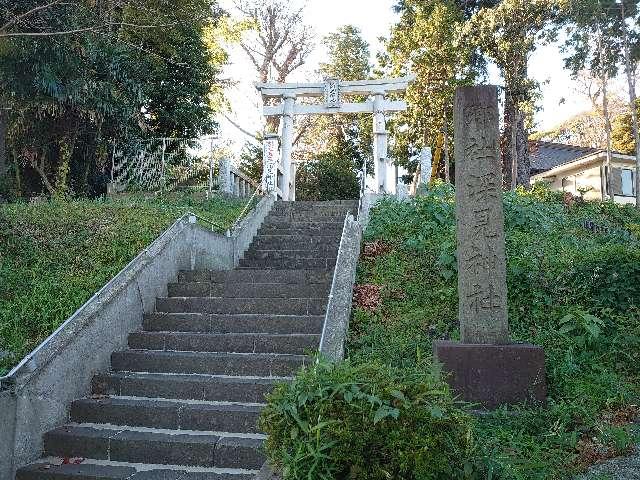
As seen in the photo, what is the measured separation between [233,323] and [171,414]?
5.67 feet

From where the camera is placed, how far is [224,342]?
6.39 metres

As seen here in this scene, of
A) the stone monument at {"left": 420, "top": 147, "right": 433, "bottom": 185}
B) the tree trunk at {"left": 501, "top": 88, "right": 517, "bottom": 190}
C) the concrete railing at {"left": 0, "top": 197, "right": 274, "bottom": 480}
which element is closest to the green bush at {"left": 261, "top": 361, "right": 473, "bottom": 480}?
the concrete railing at {"left": 0, "top": 197, "right": 274, "bottom": 480}

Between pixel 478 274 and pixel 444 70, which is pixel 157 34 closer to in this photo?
pixel 444 70

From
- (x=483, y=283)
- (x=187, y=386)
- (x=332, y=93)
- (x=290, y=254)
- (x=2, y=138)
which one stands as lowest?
(x=187, y=386)

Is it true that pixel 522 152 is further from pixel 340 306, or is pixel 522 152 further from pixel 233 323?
pixel 233 323

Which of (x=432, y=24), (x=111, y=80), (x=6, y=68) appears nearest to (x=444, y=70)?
(x=432, y=24)

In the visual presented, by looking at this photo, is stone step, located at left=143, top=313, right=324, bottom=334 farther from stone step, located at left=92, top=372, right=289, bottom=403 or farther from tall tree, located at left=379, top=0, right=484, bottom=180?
tall tree, located at left=379, top=0, right=484, bottom=180

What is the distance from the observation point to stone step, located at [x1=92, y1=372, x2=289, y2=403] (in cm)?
546

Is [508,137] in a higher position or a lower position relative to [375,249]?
higher

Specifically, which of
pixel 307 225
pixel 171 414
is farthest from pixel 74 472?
pixel 307 225

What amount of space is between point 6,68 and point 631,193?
2568 cm

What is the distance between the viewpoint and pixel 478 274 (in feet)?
17.9

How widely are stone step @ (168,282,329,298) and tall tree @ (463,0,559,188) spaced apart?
1597cm

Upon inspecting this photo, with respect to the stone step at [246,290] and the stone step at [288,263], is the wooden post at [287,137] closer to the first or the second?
the stone step at [288,263]
